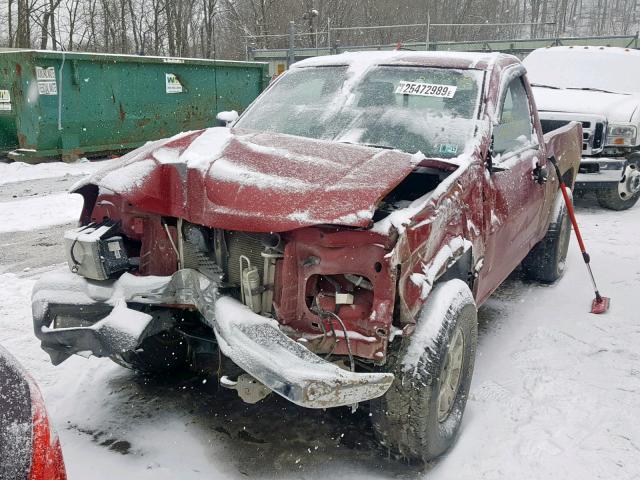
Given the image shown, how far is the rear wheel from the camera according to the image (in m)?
8.40

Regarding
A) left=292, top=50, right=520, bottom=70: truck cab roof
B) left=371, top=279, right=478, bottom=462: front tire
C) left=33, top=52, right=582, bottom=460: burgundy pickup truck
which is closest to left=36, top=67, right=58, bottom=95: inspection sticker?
left=292, top=50, right=520, bottom=70: truck cab roof

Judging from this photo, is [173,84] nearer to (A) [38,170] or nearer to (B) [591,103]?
(A) [38,170]

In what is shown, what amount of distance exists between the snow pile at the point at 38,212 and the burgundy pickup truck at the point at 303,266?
4.50m

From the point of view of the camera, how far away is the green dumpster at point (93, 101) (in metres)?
11.0

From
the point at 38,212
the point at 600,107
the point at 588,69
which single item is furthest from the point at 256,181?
the point at 588,69

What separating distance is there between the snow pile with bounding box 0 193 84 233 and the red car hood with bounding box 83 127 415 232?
193 inches

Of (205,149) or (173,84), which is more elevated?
(205,149)

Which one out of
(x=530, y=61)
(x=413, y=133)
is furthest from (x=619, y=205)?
(x=413, y=133)

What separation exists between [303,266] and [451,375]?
99 cm

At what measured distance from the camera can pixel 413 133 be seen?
364 cm

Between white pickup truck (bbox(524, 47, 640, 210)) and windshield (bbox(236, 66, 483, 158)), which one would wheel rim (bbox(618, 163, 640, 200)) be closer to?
white pickup truck (bbox(524, 47, 640, 210))

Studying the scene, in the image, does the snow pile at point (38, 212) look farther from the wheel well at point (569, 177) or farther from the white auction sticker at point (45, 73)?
the wheel well at point (569, 177)

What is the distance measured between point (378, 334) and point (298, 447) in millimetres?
911

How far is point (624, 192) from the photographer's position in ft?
27.8
